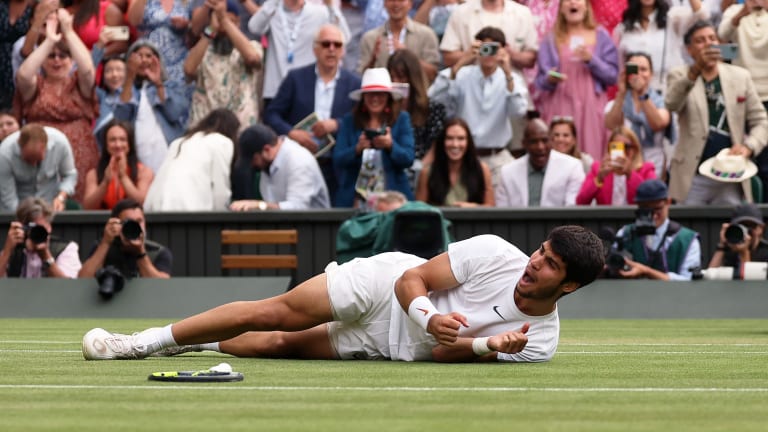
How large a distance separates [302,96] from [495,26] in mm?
2189

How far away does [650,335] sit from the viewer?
12047mm

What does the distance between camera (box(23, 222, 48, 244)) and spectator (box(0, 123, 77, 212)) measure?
126cm

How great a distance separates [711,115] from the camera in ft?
52.8

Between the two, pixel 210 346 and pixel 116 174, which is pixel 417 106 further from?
pixel 210 346

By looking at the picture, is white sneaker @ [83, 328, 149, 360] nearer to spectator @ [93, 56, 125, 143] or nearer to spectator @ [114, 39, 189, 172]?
spectator @ [114, 39, 189, 172]

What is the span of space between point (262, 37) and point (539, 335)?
9789mm

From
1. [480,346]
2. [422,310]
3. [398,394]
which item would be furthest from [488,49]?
[398,394]

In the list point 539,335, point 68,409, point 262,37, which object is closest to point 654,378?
point 539,335

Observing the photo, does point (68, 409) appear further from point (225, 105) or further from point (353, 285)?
point (225, 105)

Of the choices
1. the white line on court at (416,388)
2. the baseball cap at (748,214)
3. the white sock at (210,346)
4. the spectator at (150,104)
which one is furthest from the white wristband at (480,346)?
the spectator at (150,104)

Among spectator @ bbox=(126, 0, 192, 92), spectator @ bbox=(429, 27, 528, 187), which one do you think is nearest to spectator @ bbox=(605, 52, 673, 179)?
spectator @ bbox=(429, 27, 528, 187)

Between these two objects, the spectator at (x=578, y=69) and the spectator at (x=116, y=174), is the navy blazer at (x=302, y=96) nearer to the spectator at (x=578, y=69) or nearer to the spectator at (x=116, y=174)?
the spectator at (x=116, y=174)

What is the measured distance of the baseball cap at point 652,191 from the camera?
14.9 meters

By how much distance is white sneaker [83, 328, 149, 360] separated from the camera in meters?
8.12
